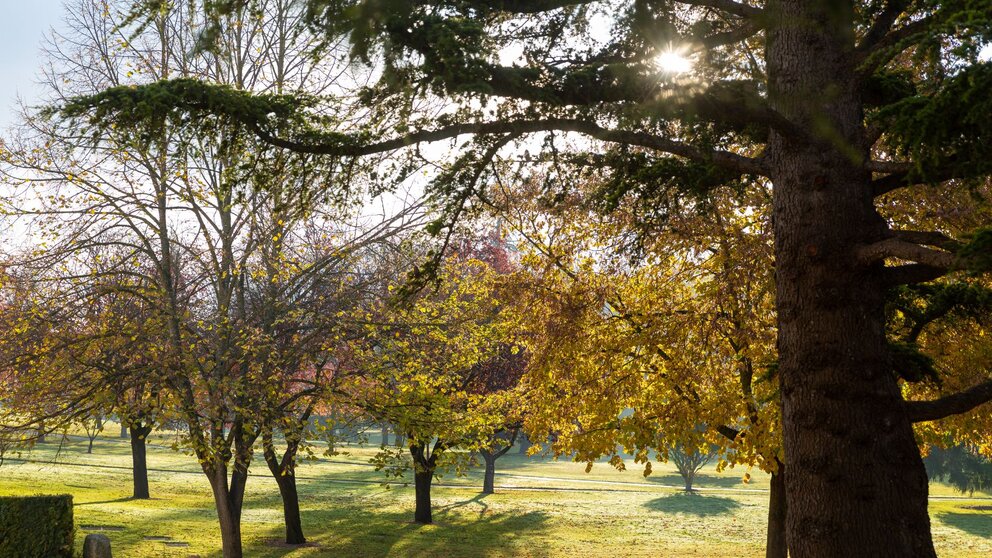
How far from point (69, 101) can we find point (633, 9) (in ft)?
15.8

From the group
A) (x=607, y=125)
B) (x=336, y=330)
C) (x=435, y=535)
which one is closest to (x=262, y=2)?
(x=336, y=330)

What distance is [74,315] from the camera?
14102mm

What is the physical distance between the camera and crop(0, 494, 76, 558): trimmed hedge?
1362 cm

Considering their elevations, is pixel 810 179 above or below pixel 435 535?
above

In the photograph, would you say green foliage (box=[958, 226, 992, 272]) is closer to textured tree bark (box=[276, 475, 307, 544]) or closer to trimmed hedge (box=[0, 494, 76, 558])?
trimmed hedge (box=[0, 494, 76, 558])

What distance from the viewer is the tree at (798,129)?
529 centimetres

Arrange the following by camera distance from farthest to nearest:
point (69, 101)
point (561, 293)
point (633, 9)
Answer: point (561, 293), point (69, 101), point (633, 9)

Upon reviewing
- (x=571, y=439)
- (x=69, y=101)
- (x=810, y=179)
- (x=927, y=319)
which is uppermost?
(x=69, y=101)

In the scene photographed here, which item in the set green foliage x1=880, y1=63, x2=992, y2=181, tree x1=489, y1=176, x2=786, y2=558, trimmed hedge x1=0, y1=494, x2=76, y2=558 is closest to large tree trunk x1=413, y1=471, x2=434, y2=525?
tree x1=489, y1=176, x2=786, y2=558

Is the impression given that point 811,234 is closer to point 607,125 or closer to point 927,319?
point 607,125

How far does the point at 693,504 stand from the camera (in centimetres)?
3806

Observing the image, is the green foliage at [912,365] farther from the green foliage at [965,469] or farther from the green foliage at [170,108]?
the green foliage at [965,469]

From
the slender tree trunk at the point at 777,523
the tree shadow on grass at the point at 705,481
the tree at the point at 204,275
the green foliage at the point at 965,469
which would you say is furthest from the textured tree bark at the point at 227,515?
the green foliage at the point at 965,469

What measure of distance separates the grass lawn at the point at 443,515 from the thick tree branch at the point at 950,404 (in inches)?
496
